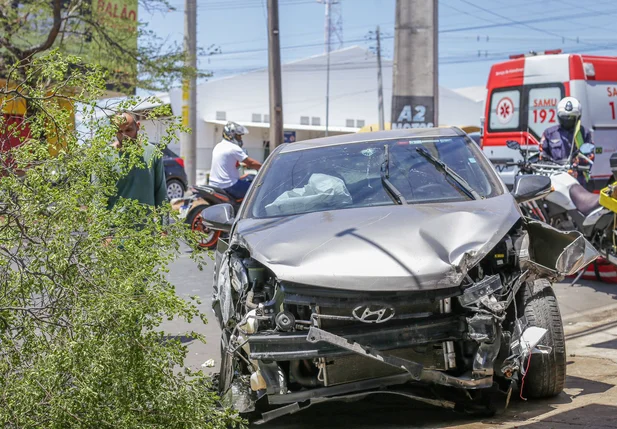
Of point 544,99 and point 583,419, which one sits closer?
point 583,419

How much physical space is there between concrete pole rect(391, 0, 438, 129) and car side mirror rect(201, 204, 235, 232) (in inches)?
174

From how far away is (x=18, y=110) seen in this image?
4469 mm

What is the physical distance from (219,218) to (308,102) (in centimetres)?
5232

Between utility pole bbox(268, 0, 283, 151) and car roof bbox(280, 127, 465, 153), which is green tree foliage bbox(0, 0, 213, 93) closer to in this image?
utility pole bbox(268, 0, 283, 151)

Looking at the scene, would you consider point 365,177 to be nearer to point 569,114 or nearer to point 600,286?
point 600,286

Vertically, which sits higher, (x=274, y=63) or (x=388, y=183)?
(x=274, y=63)

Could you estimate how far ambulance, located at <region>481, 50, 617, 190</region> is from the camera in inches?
535

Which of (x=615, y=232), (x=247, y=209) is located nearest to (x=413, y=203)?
(x=247, y=209)

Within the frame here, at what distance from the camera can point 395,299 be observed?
426 centimetres

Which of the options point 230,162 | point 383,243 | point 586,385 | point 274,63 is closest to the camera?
point 383,243

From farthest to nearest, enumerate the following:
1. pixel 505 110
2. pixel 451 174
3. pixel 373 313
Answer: pixel 505 110
pixel 451 174
pixel 373 313

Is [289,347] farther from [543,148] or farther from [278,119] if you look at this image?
[278,119]

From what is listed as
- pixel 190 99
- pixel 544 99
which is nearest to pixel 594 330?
pixel 544 99

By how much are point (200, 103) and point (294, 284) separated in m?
51.9
